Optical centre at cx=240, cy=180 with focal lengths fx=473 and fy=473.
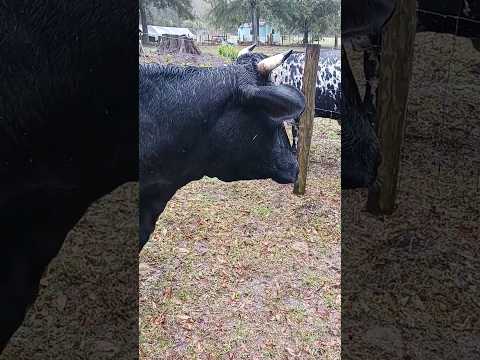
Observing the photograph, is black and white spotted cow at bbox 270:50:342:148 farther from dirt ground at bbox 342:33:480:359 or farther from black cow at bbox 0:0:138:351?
black cow at bbox 0:0:138:351

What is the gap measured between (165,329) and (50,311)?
1.59 ft

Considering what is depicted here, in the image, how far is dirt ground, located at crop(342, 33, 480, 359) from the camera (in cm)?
212

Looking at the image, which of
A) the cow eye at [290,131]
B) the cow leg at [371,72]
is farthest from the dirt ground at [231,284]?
the cow leg at [371,72]

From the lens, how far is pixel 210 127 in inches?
86.4

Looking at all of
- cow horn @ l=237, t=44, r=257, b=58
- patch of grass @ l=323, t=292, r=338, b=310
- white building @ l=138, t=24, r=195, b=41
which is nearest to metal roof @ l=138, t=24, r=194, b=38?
white building @ l=138, t=24, r=195, b=41

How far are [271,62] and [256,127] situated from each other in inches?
12.3

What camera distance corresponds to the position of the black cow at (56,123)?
1.80 m

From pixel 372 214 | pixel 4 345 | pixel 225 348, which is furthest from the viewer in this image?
pixel 372 214

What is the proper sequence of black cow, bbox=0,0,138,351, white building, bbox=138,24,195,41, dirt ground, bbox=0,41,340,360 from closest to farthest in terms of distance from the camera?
black cow, bbox=0,0,138,351 → white building, bbox=138,24,195,41 → dirt ground, bbox=0,41,340,360

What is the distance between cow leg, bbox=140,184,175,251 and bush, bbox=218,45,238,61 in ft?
2.10

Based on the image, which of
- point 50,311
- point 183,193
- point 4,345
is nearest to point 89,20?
point 183,193

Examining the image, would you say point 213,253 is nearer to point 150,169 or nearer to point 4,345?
point 150,169

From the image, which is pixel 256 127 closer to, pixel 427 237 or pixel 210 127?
pixel 210 127

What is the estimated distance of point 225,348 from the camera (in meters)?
2.09
